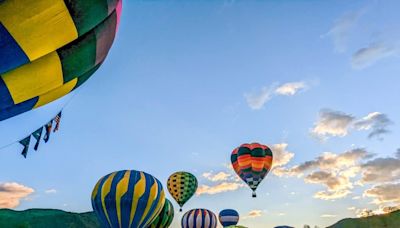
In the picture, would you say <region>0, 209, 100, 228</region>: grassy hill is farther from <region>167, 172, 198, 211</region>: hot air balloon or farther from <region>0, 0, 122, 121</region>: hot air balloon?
<region>0, 0, 122, 121</region>: hot air balloon

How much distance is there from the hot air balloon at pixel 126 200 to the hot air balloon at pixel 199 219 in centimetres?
1956

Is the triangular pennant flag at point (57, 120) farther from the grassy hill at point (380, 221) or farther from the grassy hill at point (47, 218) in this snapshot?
the grassy hill at point (380, 221)

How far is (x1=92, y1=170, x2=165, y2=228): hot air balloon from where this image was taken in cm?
2203

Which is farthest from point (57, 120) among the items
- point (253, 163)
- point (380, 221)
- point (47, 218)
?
point (380, 221)

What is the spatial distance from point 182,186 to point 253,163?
10075 millimetres

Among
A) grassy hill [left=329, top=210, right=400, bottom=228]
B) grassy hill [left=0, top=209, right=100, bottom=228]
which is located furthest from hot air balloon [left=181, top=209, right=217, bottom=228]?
grassy hill [left=329, top=210, right=400, bottom=228]

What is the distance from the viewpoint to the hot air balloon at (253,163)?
35281 millimetres

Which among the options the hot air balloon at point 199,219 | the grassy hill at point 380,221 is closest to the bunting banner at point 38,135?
the hot air balloon at point 199,219

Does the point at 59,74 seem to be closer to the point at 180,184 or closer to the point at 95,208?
the point at 95,208

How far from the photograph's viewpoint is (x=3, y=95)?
7520mm

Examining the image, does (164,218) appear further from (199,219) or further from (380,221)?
(380,221)

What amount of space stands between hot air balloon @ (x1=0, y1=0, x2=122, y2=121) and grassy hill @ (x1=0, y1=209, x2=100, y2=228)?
122 m

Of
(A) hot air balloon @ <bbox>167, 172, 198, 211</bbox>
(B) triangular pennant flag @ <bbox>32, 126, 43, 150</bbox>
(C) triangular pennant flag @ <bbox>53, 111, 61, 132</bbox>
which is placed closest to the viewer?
(B) triangular pennant flag @ <bbox>32, 126, 43, 150</bbox>

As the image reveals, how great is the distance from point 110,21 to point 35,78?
6.94 feet
